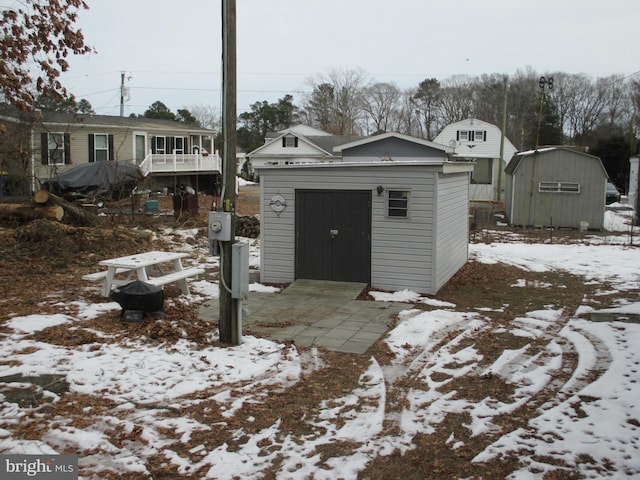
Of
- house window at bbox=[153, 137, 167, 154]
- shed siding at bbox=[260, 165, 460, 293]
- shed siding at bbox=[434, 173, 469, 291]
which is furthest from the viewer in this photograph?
house window at bbox=[153, 137, 167, 154]

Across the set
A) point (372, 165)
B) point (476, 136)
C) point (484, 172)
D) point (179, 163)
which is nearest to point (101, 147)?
point (179, 163)

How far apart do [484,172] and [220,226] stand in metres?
36.0

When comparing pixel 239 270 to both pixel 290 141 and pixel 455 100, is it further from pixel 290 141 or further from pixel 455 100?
pixel 455 100

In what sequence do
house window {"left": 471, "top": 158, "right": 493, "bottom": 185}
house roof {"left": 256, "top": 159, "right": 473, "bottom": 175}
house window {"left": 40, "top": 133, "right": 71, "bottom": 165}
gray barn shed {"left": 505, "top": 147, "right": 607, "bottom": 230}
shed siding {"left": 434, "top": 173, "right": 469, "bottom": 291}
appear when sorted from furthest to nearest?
1. house window {"left": 471, "top": 158, "right": 493, "bottom": 185}
2. house window {"left": 40, "top": 133, "right": 71, "bottom": 165}
3. gray barn shed {"left": 505, "top": 147, "right": 607, "bottom": 230}
4. shed siding {"left": 434, "top": 173, "right": 469, "bottom": 291}
5. house roof {"left": 256, "top": 159, "right": 473, "bottom": 175}

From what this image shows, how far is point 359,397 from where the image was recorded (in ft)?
19.8

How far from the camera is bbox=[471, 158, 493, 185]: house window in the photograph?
133 feet

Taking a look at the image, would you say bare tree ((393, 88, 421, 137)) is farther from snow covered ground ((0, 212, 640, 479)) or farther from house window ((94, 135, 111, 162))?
snow covered ground ((0, 212, 640, 479))

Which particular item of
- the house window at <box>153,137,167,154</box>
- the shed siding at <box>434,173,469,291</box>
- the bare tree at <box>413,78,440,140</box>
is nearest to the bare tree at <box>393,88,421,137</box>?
the bare tree at <box>413,78,440,140</box>

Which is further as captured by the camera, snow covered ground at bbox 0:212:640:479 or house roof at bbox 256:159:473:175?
house roof at bbox 256:159:473:175

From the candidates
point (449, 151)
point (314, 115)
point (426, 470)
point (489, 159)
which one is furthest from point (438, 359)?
point (314, 115)

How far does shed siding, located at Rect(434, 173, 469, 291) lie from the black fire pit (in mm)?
5365

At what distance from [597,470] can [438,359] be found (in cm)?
294

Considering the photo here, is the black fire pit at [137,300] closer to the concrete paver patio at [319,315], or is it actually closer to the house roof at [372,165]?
the concrete paver patio at [319,315]

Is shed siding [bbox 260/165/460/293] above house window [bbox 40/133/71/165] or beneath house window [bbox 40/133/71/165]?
beneath
